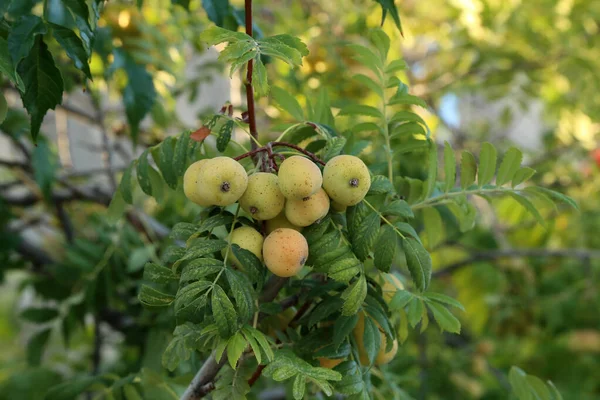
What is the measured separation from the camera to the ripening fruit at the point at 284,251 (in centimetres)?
50

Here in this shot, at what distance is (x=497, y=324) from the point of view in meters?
1.82

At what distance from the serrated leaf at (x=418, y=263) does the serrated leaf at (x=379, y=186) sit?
1.9 inches

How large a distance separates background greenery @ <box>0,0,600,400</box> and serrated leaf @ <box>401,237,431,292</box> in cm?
14

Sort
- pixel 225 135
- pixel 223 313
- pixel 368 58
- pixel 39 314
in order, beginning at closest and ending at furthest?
pixel 223 313, pixel 225 135, pixel 368 58, pixel 39 314

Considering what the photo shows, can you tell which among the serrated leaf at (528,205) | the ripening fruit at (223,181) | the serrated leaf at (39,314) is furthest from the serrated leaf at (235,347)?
the serrated leaf at (39,314)

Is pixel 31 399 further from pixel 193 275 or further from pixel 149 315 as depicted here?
pixel 193 275

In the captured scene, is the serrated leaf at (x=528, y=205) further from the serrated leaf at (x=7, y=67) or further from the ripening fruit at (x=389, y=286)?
the serrated leaf at (x=7, y=67)

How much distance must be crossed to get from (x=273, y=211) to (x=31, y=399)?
53 centimetres

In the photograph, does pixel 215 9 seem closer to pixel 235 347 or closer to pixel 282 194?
pixel 282 194

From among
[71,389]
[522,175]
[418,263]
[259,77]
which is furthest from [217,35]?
[71,389]

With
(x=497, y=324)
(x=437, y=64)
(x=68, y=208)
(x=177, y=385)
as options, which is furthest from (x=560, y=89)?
(x=177, y=385)

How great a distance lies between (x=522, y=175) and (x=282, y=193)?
0.30 m

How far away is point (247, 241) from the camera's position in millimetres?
526

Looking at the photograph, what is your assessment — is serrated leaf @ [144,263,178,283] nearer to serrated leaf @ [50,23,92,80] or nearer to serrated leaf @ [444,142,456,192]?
serrated leaf @ [50,23,92,80]
